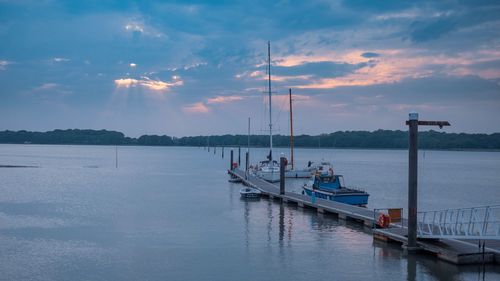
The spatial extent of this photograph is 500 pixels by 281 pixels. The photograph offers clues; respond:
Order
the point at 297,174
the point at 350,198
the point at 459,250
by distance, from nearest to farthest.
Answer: the point at 459,250 → the point at 350,198 → the point at 297,174

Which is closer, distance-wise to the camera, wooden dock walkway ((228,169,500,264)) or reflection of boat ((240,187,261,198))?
wooden dock walkway ((228,169,500,264))

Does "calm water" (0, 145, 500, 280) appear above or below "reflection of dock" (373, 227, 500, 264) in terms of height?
below

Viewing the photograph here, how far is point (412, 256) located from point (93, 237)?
1617 cm

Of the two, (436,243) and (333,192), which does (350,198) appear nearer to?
(333,192)

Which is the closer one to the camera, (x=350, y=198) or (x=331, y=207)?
(x=331, y=207)

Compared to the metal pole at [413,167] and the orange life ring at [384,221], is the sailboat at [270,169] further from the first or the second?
the metal pole at [413,167]

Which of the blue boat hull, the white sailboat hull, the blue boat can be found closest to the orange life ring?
the blue boat

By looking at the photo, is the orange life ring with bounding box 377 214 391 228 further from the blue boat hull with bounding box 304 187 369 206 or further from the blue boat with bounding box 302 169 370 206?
the blue boat hull with bounding box 304 187 369 206

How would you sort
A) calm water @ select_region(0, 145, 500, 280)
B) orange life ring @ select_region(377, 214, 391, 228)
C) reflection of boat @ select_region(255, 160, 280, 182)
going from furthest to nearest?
reflection of boat @ select_region(255, 160, 280, 182), orange life ring @ select_region(377, 214, 391, 228), calm water @ select_region(0, 145, 500, 280)

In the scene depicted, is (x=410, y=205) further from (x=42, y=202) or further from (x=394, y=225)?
(x=42, y=202)

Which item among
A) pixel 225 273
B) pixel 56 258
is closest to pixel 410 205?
pixel 225 273

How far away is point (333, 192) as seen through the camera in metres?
39.6

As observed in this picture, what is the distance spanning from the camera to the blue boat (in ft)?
129

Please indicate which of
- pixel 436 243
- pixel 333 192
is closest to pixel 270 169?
pixel 333 192
